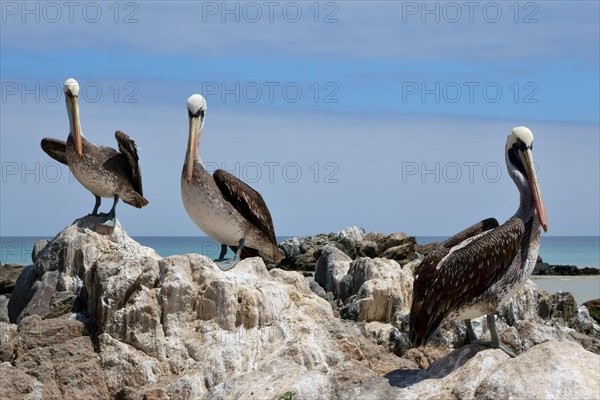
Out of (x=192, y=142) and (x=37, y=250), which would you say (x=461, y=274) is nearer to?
(x=192, y=142)

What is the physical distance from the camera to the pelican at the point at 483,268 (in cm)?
805

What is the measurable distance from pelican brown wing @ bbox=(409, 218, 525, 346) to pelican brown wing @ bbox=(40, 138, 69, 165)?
737 centimetres

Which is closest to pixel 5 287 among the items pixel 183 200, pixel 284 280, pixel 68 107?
pixel 68 107

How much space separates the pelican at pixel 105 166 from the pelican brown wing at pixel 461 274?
578cm

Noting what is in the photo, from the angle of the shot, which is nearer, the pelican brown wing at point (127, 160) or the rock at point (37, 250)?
the pelican brown wing at point (127, 160)

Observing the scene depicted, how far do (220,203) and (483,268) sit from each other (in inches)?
153

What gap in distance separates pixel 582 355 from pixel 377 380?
140cm

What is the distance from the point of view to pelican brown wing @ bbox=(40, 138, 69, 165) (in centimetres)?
1435

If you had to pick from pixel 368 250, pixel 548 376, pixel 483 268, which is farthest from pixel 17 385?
pixel 368 250

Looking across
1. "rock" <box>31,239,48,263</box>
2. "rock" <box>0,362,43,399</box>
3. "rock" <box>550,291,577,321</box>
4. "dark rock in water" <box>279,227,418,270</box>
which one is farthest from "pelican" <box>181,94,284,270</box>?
"dark rock in water" <box>279,227,418,270</box>

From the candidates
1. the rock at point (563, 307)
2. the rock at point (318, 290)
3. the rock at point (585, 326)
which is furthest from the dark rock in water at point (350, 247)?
the rock at point (585, 326)

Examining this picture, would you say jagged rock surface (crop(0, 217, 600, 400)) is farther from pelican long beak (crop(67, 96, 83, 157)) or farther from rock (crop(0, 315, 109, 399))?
pelican long beak (crop(67, 96, 83, 157))

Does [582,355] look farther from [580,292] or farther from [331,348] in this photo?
[580,292]

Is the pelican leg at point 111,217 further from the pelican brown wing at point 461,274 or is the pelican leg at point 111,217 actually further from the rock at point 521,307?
the pelican brown wing at point 461,274
